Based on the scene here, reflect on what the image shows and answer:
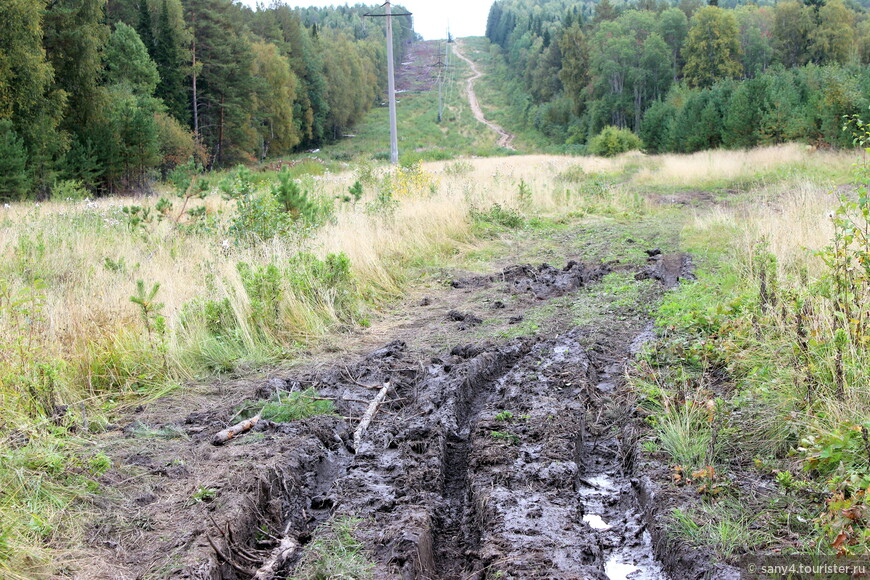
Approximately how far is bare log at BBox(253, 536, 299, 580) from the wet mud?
4cm

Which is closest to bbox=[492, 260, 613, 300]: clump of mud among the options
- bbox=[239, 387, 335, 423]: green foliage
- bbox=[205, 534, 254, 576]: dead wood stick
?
bbox=[239, 387, 335, 423]: green foliage

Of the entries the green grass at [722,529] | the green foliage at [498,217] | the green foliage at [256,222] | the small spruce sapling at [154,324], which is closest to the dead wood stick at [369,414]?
the small spruce sapling at [154,324]

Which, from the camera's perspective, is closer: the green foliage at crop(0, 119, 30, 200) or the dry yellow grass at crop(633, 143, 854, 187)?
the dry yellow grass at crop(633, 143, 854, 187)

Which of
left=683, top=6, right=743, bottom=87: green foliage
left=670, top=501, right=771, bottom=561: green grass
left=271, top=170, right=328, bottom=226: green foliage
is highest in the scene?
left=683, top=6, right=743, bottom=87: green foliage

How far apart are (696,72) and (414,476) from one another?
63150mm

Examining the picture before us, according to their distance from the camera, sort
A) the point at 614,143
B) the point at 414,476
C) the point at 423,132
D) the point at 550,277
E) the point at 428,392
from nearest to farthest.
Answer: the point at 414,476 < the point at 428,392 < the point at 550,277 < the point at 614,143 < the point at 423,132

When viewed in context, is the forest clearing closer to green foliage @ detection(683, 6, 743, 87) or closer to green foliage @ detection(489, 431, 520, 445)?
green foliage @ detection(489, 431, 520, 445)

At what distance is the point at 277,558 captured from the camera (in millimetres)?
3182

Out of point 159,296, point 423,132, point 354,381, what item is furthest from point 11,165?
point 423,132

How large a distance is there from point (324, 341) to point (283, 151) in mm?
52631

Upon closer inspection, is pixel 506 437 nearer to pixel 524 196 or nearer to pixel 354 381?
pixel 354 381

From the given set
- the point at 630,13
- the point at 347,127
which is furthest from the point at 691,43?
the point at 347,127

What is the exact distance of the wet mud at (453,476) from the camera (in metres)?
3.12

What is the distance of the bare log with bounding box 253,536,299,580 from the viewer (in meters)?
3.07
